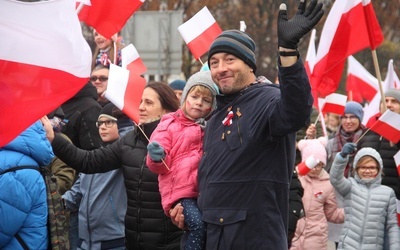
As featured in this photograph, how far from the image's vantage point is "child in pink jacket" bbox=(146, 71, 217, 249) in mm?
5758

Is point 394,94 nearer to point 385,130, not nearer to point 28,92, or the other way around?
point 385,130

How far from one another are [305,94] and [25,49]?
4.80ft

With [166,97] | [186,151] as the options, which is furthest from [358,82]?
[186,151]

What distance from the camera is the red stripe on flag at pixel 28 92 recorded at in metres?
4.97

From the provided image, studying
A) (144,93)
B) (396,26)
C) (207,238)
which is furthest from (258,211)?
(396,26)

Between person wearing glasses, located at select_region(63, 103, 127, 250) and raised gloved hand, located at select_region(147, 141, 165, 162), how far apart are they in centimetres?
199

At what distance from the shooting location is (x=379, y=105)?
1215 cm

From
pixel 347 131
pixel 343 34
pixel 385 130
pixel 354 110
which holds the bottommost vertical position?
pixel 347 131

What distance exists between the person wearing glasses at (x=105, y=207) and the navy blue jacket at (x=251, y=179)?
8.19 ft

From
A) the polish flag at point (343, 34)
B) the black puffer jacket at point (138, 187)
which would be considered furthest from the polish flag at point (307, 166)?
the black puffer jacket at point (138, 187)

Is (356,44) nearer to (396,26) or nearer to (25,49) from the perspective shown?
(25,49)

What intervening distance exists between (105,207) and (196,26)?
1.66 meters

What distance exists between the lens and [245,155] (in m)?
5.31

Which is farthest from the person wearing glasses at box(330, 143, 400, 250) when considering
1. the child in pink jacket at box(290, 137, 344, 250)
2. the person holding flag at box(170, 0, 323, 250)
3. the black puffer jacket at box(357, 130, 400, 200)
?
the person holding flag at box(170, 0, 323, 250)
